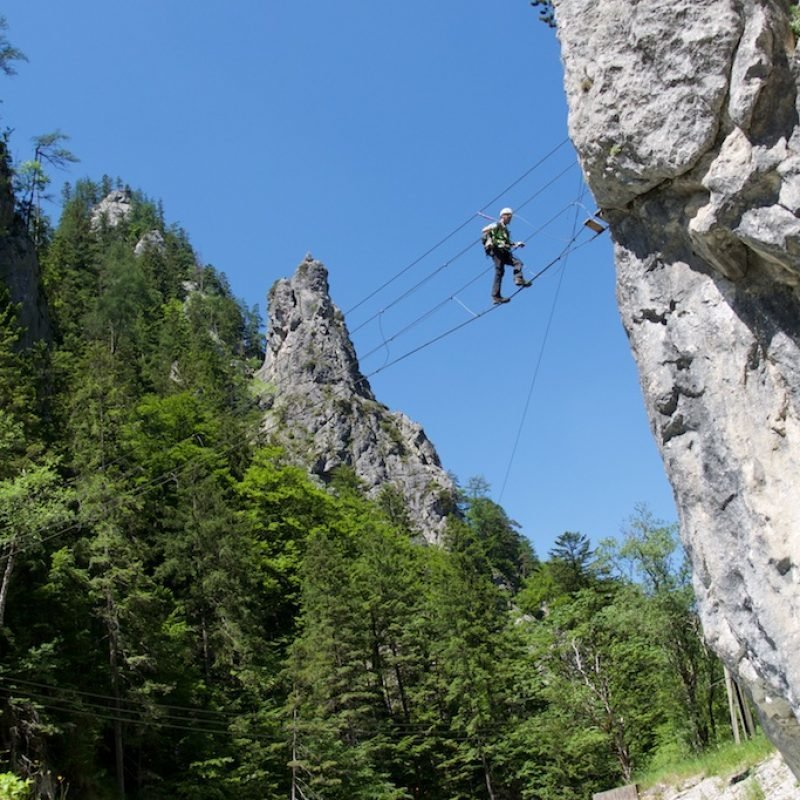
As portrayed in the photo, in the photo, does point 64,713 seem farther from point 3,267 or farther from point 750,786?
point 3,267

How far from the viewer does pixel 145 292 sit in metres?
78.4

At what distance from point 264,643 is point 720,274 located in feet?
86.7

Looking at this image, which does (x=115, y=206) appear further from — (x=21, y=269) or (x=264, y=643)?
(x=264, y=643)

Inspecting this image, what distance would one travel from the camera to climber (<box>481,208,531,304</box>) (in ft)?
47.5

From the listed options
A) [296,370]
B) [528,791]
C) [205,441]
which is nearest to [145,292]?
[296,370]

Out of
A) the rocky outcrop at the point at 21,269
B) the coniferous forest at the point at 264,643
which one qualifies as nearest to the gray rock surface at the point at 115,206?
the rocky outcrop at the point at 21,269

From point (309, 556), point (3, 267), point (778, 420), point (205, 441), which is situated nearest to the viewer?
point (778, 420)

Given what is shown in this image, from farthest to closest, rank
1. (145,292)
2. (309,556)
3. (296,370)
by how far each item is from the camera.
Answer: (296,370) < (145,292) < (309,556)

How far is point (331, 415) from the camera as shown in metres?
80.4

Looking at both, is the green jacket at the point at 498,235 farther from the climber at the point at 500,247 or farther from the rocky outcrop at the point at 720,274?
the rocky outcrop at the point at 720,274

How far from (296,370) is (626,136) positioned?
252 ft

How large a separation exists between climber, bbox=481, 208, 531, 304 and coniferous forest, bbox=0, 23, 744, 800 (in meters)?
8.77

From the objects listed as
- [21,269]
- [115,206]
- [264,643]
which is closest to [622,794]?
[264,643]

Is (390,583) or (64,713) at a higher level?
(390,583)
